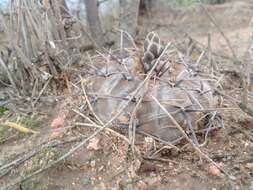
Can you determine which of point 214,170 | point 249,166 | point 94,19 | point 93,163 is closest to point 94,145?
point 93,163

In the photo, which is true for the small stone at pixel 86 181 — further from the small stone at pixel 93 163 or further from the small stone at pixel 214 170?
the small stone at pixel 214 170

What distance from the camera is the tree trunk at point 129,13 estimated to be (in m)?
4.28

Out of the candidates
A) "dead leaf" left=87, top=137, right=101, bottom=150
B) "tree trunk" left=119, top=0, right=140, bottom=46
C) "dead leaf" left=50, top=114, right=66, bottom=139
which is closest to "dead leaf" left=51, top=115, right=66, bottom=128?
"dead leaf" left=50, top=114, right=66, bottom=139

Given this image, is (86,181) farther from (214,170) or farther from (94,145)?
(214,170)

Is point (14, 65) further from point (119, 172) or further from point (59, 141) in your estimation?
point (119, 172)

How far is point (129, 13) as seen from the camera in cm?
432

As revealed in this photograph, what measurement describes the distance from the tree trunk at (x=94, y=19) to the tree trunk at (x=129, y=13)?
1.56ft

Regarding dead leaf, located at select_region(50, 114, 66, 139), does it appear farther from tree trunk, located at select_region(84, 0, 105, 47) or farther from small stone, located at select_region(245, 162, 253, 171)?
tree trunk, located at select_region(84, 0, 105, 47)

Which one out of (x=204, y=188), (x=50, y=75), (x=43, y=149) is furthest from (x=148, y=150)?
(x=50, y=75)

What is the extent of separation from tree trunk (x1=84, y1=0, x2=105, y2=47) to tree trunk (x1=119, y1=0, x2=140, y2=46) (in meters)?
0.48

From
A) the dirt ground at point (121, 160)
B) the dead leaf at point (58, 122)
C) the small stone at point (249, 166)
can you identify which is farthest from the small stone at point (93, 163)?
the small stone at point (249, 166)

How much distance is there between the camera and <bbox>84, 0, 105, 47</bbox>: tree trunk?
4.81 metres

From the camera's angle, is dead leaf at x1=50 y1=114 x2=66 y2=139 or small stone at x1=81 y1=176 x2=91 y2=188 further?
dead leaf at x1=50 y1=114 x2=66 y2=139

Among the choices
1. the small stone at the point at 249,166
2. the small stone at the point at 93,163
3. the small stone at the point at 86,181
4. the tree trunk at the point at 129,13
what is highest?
the tree trunk at the point at 129,13
